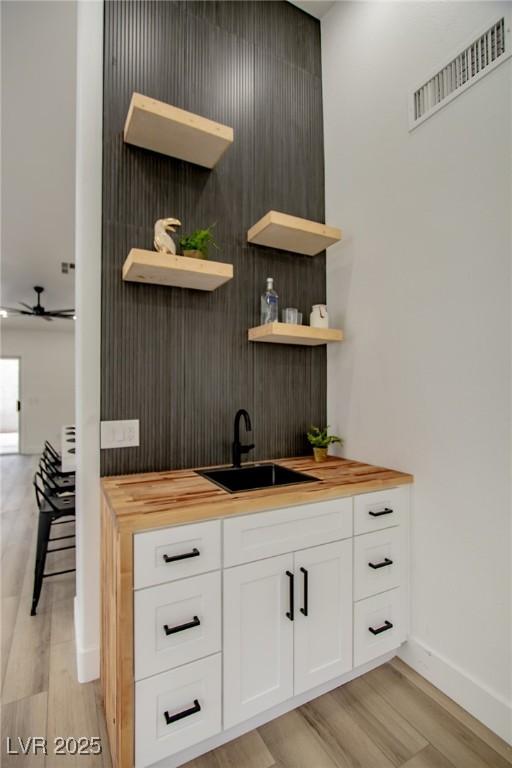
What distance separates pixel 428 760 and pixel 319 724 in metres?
0.37

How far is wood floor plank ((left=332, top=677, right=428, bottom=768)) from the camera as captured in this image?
1.32 metres

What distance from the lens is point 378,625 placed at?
1.65m

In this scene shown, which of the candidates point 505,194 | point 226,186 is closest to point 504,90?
point 505,194

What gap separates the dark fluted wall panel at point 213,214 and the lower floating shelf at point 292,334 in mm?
93

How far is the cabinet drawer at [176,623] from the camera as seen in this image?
1.14 meters

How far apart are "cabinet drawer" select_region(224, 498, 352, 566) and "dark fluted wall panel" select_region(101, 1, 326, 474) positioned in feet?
2.05

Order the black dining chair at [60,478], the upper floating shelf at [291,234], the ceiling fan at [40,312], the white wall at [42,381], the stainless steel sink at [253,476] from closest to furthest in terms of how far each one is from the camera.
Result: the stainless steel sink at [253,476] → the upper floating shelf at [291,234] → the black dining chair at [60,478] → the ceiling fan at [40,312] → the white wall at [42,381]

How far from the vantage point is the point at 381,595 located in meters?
1.65

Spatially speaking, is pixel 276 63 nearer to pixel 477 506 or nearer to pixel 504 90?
pixel 504 90

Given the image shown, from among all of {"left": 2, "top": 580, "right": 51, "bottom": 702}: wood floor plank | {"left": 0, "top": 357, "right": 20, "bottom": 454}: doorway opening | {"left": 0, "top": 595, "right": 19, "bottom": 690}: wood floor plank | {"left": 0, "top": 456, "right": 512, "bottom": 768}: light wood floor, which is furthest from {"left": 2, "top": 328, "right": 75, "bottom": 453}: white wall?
{"left": 0, "top": 456, "right": 512, "bottom": 768}: light wood floor

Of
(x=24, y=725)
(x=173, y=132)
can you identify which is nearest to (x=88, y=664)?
(x=24, y=725)

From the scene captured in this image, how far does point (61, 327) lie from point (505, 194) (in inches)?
335

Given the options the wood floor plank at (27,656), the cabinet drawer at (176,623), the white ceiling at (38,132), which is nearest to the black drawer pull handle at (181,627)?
the cabinet drawer at (176,623)

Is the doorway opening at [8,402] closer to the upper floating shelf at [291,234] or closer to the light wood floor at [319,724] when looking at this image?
the light wood floor at [319,724]
